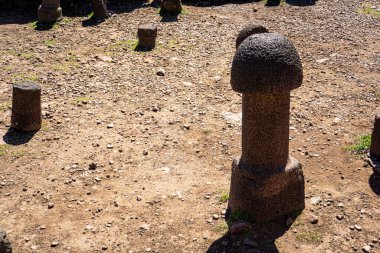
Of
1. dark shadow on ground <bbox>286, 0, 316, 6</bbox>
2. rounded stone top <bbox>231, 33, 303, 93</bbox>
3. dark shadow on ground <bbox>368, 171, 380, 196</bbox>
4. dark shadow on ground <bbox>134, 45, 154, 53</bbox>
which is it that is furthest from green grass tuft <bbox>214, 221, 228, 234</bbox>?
dark shadow on ground <bbox>286, 0, 316, 6</bbox>

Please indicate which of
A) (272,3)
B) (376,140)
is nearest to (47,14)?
(272,3)

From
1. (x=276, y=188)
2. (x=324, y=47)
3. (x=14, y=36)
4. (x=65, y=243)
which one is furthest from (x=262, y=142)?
(x=14, y=36)

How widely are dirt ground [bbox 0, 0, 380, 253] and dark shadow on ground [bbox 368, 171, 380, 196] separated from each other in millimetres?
24

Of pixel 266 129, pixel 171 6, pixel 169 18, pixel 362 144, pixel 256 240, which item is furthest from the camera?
pixel 171 6

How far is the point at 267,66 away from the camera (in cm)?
553

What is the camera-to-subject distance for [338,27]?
13234 mm

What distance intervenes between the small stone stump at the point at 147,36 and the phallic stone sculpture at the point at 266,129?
20.6ft

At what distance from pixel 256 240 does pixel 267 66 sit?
202 centimetres

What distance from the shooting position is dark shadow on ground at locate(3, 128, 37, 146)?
8.48 m

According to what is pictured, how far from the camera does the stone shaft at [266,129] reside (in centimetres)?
580

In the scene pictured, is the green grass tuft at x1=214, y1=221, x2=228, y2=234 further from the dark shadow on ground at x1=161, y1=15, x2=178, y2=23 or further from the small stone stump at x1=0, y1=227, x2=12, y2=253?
the dark shadow on ground at x1=161, y1=15, x2=178, y2=23

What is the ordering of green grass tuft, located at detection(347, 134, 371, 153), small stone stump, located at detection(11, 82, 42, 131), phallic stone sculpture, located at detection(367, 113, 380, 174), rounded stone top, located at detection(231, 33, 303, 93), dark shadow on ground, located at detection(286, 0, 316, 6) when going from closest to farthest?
rounded stone top, located at detection(231, 33, 303, 93)
phallic stone sculpture, located at detection(367, 113, 380, 174)
green grass tuft, located at detection(347, 134, 371, 153)
small stone stump, located at detection(11, 82, 42, 131)
dark shadow on ground, located at detection(286, 0, 316, 6)

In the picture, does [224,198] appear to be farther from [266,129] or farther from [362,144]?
[362,144]

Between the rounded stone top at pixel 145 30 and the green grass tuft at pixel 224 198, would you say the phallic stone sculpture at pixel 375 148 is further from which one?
the rounded stone top at pixel 145 30
